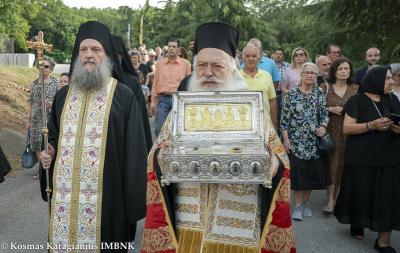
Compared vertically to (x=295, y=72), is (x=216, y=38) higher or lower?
higher

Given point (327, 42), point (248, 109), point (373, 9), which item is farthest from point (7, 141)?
point (248, 109)

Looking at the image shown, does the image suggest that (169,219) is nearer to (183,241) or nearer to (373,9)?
(183,241)

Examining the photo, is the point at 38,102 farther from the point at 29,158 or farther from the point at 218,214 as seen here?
the point at 218,214

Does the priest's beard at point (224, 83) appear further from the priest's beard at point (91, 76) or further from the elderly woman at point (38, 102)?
the elderly woman at point (38, 102)

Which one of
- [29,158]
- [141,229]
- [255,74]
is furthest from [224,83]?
[29,158]

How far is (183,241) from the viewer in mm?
3008

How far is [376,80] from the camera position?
5.05 m

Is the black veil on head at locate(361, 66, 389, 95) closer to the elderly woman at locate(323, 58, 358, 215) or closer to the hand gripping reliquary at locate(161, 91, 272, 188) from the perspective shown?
the elderly woman at locate(323, 58, 358, 215)

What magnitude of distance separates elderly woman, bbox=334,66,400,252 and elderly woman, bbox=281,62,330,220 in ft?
2.80

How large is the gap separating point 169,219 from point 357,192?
9.40 ft

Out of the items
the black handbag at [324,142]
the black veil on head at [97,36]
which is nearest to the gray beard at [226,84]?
the black veil on head at [97,36]

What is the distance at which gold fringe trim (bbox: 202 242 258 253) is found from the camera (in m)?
2.99

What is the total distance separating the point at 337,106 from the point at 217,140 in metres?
4.08

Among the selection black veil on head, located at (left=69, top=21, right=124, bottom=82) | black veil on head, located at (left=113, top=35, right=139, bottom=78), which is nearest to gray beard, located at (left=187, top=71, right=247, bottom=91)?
black veil on head, located at (left=69, top=21, right=124, bottom=82)
